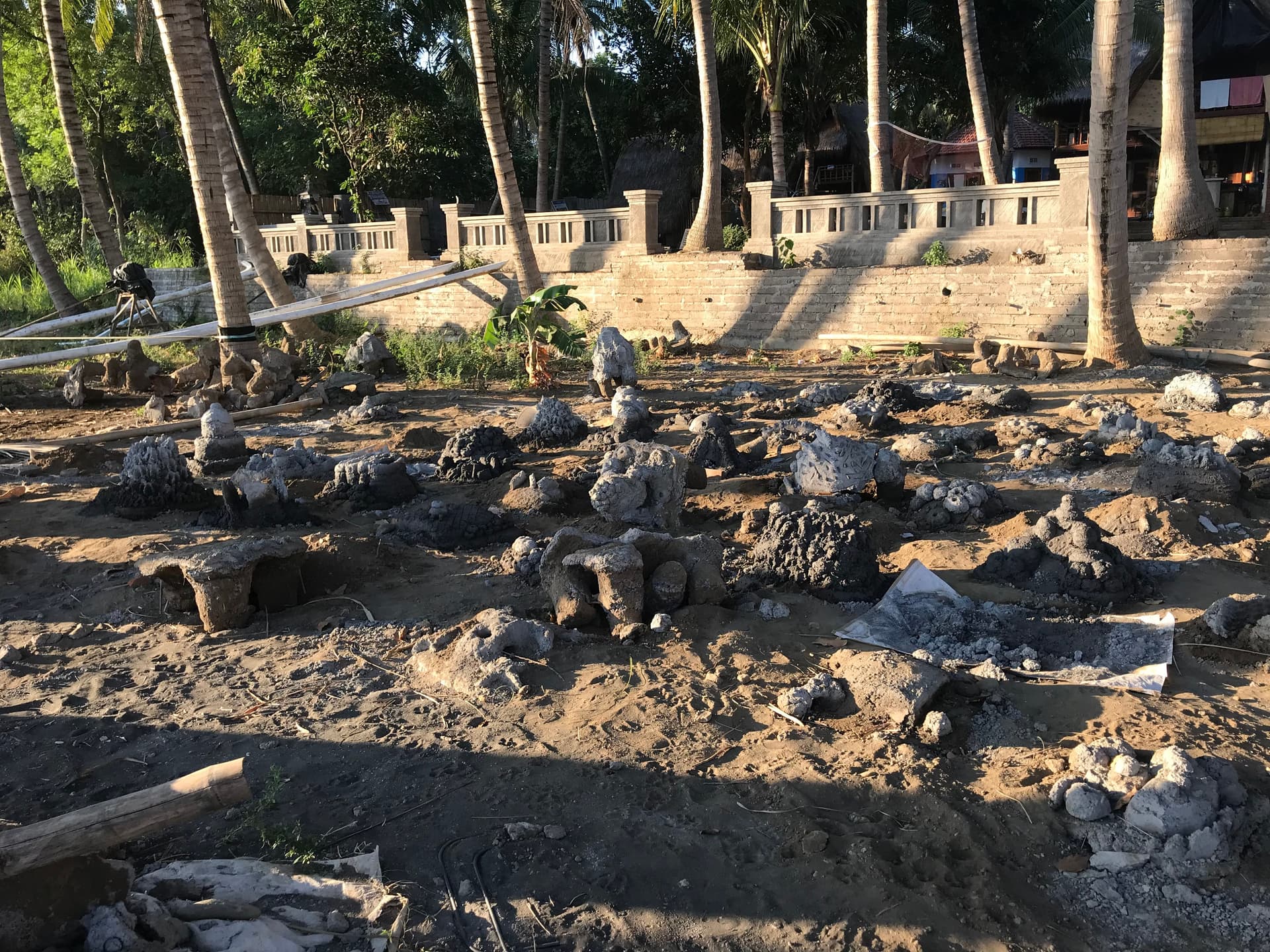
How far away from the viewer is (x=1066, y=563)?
5.16 m

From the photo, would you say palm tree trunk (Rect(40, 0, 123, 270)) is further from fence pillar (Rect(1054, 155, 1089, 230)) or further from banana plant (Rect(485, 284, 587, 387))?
fence pillar (Rect(1054, 155, 1089, 230))

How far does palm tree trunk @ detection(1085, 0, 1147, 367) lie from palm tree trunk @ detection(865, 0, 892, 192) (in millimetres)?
4557

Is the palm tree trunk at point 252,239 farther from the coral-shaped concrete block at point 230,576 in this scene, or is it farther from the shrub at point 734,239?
the coral-shaped concrete block at point 230,576

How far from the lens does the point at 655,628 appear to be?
488cm

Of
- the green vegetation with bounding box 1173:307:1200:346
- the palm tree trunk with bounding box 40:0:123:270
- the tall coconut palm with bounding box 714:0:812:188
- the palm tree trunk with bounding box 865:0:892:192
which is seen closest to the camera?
the green vegetation with bounding box 1173:307:1200:346

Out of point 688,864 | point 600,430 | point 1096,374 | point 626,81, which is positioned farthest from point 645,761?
point 626,81

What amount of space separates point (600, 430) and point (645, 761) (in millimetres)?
5847

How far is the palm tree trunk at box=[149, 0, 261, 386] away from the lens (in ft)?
34.8

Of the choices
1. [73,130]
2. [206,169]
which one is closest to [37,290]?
[73,130]

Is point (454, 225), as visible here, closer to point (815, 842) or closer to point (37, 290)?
point (37, 290)

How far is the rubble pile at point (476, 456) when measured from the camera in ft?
26.4

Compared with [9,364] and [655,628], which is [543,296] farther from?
[655,628]

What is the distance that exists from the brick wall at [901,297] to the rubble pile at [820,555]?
839 centimetres

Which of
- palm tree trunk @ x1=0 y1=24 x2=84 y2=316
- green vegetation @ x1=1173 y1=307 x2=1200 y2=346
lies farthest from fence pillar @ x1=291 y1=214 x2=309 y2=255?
green vegetation @ x1=1173 y1=307 x2=1200 y2=346
